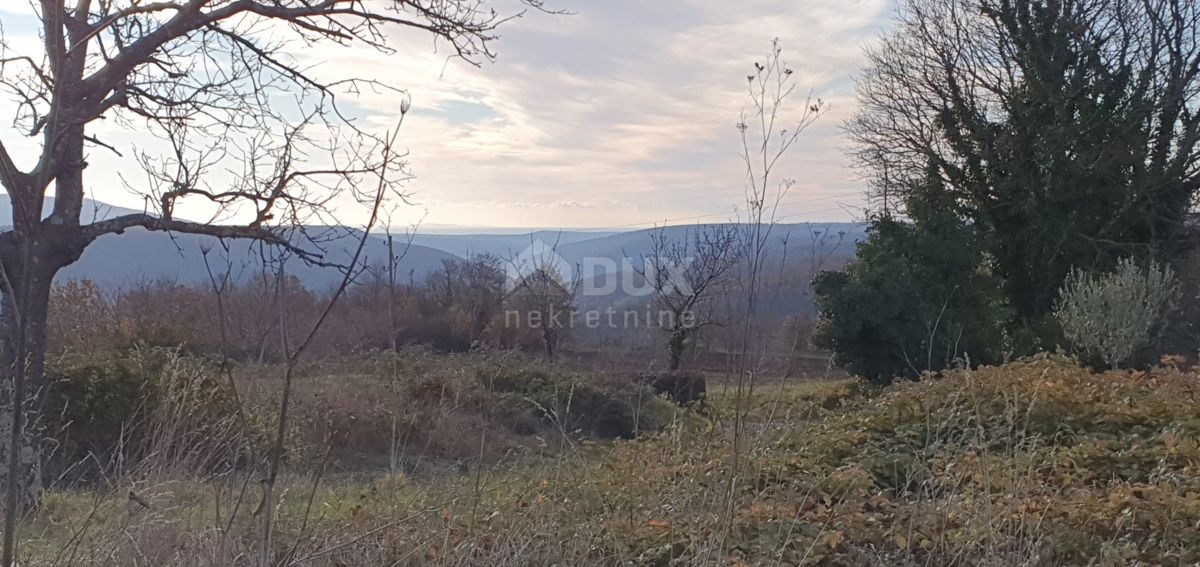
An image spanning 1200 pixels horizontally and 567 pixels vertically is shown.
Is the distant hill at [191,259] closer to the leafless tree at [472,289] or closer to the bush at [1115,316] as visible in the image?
the leafless tree at [472,289]

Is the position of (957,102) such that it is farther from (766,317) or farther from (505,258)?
(766,317)

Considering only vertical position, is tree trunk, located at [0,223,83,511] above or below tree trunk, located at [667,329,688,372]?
above

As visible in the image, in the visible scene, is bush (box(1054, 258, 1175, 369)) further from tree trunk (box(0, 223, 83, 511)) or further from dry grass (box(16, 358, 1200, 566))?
tree trunk (box(0, 223, 83, 511))

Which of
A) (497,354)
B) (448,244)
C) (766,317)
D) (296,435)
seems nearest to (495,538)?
(766,317)

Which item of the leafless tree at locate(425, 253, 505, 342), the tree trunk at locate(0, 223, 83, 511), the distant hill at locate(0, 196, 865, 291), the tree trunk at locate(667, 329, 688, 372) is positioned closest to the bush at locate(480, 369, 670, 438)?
the distant hill at locate(0, 196, 865, 291)

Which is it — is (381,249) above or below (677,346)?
above

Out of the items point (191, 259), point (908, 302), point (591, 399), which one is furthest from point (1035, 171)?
point (191, 259)

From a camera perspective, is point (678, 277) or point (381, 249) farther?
point (678, 277)

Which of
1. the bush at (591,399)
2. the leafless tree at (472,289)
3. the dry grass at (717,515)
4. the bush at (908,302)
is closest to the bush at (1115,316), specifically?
the bush at (908,302)

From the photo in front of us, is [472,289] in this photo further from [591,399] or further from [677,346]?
A: [591,399]

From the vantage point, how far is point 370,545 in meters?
3.00

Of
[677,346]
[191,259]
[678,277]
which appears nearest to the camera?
A: [191,259]

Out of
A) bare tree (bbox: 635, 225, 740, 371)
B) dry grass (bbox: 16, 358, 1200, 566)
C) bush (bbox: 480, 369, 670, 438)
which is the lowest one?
bush (bbox: 480, 369, 670, 438)

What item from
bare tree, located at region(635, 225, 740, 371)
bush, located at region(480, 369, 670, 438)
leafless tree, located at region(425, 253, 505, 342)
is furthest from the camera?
leafless tree, located at region(425, 253, 505, 342)
